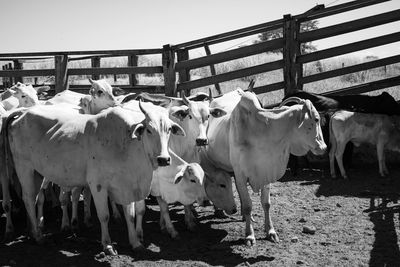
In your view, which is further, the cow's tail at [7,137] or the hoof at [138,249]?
the cow's tail at [7,137]

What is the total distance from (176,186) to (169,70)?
17.7 feet

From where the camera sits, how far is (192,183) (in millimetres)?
7188

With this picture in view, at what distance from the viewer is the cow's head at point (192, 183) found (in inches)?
281

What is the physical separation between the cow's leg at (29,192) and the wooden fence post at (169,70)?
565 cm

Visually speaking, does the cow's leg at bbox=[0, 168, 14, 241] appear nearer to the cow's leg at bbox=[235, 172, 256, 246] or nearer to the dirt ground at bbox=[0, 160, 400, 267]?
the dirt ground at bbox=[0, 160, 400, 267]

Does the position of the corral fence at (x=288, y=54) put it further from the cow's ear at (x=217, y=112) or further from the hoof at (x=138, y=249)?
the hoof at (x=138, y=249)

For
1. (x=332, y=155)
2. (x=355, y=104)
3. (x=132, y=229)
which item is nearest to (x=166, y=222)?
(x=132, y=229)

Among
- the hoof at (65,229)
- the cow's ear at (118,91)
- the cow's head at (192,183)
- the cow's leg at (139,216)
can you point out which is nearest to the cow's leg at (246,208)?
the cow's head at (192,183)

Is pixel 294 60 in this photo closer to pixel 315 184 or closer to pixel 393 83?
pixel 393 83

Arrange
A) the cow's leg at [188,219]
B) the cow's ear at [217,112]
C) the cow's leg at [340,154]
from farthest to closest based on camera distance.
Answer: the cow's leg at [340,154] → the cow's ear at [217,112] → the cow's leg at [188,219]

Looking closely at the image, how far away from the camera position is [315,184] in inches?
386

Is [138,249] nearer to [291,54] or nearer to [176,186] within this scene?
[176,186]

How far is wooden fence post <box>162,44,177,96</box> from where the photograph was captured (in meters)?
12.1

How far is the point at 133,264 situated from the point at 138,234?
894 mm
